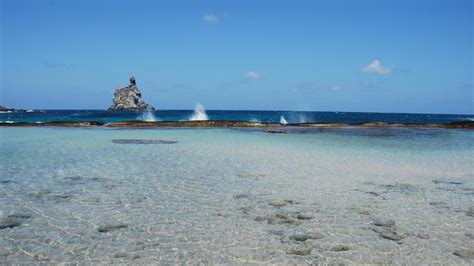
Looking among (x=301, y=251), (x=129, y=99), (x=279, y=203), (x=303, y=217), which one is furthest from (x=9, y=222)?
(x=129, y=99)

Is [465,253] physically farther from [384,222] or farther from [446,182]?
[446,182]

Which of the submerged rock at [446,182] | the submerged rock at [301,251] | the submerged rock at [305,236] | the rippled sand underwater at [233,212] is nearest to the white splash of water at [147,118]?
the rippled sand underwater at [233,212]

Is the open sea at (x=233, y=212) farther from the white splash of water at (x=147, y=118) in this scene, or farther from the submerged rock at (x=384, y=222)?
the white splash of water at (x=147, y=118)

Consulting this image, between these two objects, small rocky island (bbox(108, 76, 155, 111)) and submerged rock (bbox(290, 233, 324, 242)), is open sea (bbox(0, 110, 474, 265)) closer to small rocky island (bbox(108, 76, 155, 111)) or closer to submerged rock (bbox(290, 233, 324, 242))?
submerged rock (bbox(290, 233, 324, 242))

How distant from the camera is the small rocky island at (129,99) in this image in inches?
6078

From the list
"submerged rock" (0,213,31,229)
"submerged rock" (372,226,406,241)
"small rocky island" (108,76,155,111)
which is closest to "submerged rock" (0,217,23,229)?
"submerged rock" (0,213,31,229)

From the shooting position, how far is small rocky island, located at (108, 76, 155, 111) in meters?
154

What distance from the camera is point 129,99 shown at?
156m

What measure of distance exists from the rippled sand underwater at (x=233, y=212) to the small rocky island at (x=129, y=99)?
142825 mm

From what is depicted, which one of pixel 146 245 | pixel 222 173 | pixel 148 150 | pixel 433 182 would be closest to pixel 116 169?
pixel 222 173

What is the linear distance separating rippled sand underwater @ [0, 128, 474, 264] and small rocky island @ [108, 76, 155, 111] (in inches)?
5623

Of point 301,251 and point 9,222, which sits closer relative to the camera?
point 301,251

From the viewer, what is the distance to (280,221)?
8219 mm

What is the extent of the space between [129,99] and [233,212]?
153610 millimetres
